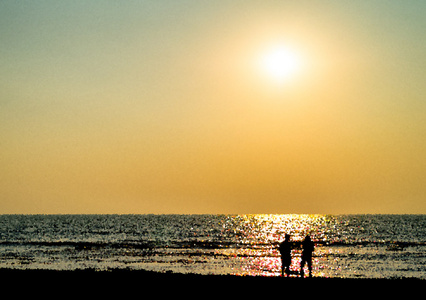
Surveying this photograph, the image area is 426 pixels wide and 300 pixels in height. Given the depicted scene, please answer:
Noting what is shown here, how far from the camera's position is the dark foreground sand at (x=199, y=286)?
72.4ft

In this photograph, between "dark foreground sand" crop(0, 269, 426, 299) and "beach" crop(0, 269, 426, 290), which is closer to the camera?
"dark foreground sand" crop(0, 269, 426, 299)

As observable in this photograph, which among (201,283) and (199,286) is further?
(201,283)

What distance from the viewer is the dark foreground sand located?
22.1 metres

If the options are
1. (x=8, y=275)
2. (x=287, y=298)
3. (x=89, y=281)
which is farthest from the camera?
(x=8, y=275)

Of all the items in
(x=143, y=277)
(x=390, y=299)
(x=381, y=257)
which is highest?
(x=381, y=257)

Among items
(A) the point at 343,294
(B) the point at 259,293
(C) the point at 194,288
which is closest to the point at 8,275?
(C) the point at 194,288

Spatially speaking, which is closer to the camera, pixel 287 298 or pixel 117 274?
pixel 287 298

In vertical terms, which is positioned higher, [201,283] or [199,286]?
[201,283]

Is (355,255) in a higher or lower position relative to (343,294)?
higher

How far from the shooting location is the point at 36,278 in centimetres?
2667

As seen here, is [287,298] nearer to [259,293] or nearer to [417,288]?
[259,293]

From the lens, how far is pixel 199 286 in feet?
78.7

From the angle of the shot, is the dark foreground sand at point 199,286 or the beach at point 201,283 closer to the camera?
the dark foreground sand at point 199,286

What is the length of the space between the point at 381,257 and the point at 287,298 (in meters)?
41.4
